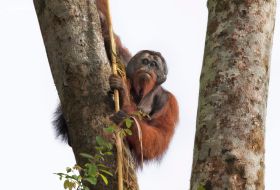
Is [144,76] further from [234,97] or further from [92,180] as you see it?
[234,97]

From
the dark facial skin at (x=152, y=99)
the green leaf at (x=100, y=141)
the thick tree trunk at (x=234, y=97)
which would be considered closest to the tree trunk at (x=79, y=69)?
the green leaf at (x=100, y=141)

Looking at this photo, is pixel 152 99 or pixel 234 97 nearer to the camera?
pixel 234 97

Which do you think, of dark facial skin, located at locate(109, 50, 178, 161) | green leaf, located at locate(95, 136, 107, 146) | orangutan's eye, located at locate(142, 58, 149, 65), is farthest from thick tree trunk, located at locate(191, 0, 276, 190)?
orangutan's eye, located at locate(142, 58, 149, 65)

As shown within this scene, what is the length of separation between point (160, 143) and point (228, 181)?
3769 mm

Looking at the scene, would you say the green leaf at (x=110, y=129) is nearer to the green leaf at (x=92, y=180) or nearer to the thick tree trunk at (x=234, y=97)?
the green leaf at (x=92, y=180)

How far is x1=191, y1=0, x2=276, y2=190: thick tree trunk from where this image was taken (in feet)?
10.6

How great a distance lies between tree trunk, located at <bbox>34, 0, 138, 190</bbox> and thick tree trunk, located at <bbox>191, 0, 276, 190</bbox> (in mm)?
946

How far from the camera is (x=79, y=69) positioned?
14.1 ft

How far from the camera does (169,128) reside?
7.23m

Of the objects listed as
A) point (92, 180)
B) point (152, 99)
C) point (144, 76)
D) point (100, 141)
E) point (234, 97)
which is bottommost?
point (152, 99)

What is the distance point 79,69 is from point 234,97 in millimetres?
1294

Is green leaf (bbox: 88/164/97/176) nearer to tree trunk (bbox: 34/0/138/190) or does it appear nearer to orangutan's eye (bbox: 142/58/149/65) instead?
tree trunk (bbox: 34/0/138/190)

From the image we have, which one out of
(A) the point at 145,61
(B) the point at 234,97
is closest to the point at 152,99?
(A) the point at 145,61

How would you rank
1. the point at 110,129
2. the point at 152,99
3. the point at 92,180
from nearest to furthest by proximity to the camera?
the point at 92,180
the point at 110,129
the point at 152,99
